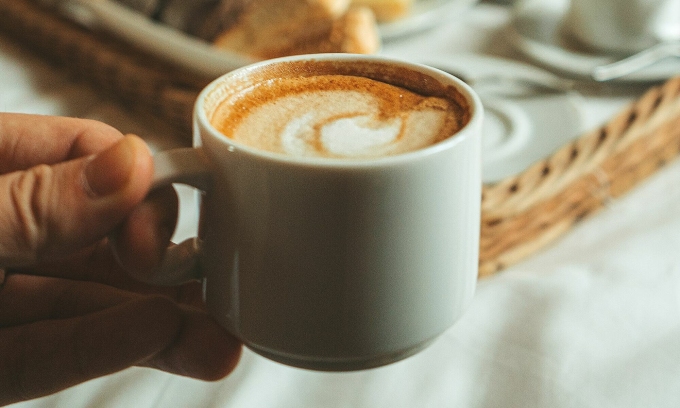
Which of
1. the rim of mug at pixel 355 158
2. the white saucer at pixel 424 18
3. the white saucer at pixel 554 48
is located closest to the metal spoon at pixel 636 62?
the white saucer at pixel 554 48

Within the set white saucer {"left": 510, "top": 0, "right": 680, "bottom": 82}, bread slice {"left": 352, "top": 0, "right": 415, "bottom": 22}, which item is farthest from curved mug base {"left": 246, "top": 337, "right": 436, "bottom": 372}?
bread slice {"left": 352, "top": 0, "right": 415, "bottom": 22}

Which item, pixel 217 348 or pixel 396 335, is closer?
pixel 396 335

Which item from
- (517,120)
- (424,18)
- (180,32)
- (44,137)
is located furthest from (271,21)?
(44,137)

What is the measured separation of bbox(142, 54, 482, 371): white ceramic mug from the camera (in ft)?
1.01

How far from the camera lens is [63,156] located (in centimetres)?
48

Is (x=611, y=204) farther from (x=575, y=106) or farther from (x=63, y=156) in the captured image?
(x=63, y=156)

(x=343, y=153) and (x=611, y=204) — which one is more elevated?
(x=343, y=153)

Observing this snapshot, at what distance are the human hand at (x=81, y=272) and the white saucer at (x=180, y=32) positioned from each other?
0.27 metres

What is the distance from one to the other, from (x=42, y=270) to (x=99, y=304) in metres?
0.08

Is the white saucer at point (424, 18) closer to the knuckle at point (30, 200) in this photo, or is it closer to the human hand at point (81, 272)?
the human hand at point (81, 272)

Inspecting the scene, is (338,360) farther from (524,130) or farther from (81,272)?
(524,130)

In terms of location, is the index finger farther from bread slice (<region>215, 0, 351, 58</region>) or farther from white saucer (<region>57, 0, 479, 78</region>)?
bread slice (<region>215, 0, 351, 58</region>)

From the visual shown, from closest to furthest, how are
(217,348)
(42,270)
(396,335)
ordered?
(396,335), (217,348), (42,270)

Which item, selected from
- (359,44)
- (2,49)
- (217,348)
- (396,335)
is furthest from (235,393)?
(2,49)
